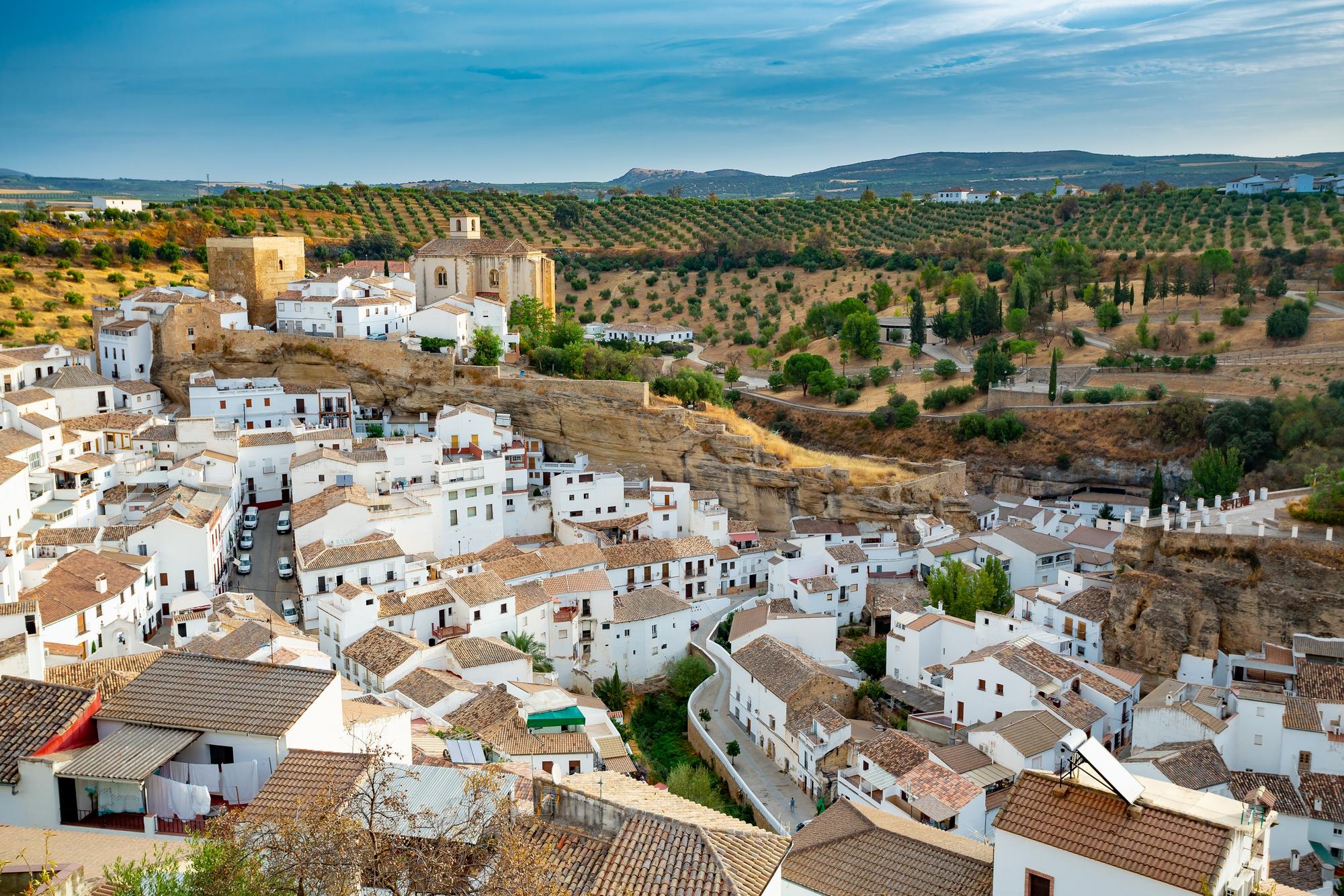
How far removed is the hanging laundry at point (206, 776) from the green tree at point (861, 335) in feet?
134

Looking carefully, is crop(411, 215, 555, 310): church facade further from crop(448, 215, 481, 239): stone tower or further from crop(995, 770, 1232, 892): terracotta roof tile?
crop(995, 770, 1232, 892): terracotta roof tile

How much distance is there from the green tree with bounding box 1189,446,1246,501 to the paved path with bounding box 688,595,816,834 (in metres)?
16.0

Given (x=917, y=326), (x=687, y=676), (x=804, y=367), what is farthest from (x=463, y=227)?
(x=687, y=676)

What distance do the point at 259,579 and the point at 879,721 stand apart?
14124mm

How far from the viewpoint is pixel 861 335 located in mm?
48094

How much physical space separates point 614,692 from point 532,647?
2075 mm

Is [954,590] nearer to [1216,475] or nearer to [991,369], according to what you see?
[1216,475]

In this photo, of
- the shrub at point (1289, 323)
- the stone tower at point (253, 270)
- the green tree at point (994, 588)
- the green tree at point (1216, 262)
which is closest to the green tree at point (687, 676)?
the green tree at point (994, 588)

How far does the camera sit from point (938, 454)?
40.8 m

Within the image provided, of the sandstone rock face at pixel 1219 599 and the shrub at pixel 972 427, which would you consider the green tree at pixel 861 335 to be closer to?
the shrub at pixel 972 427

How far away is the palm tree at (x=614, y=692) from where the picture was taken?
79.9 ft

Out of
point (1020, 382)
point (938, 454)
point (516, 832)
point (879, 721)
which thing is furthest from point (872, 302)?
point (516, 832)

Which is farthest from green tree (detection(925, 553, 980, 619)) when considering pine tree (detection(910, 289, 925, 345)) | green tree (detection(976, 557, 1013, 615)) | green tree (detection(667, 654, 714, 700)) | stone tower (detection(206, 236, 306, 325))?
stone tower (detection(206, 236, 306, 325))

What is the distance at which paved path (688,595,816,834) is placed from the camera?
786 inches
